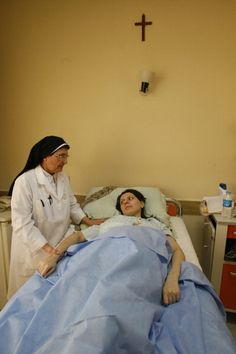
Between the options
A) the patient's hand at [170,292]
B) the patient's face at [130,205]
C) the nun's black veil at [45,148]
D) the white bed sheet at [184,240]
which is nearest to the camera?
Answer: the patient's hand at [170,292]

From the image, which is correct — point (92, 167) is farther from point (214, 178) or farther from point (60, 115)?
point (214, 178)

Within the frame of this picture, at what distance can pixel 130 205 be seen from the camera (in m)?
1.84

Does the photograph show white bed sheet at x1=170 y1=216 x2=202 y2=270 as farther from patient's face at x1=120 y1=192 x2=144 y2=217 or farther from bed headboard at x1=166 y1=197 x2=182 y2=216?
patient's face at x1=120 y1=192 x2=144 y2=217

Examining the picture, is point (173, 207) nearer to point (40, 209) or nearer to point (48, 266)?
point (40, 209)

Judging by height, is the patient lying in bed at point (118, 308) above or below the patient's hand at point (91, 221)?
above

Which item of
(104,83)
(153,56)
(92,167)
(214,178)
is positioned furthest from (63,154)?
(214,178)

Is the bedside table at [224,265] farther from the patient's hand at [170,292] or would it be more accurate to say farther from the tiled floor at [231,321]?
the patient's hand at [170,292]

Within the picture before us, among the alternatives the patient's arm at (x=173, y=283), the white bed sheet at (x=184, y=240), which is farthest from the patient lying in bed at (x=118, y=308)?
the white bed sheet at (x=184, y=240)

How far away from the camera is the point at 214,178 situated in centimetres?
223

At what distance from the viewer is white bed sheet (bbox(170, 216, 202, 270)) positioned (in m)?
1.50

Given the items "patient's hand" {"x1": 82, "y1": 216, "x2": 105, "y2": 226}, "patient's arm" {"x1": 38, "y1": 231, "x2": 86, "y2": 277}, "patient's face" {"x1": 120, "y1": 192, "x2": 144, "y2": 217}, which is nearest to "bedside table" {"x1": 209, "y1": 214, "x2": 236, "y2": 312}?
"patient's face" {"x1": 120, "y1": 192, "x2": 144, "y2": 217}

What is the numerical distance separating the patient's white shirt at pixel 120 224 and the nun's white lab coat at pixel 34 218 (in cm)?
23

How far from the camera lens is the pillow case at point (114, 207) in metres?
1.94

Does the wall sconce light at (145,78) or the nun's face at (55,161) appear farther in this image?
the wall sconce light at (145,78)
